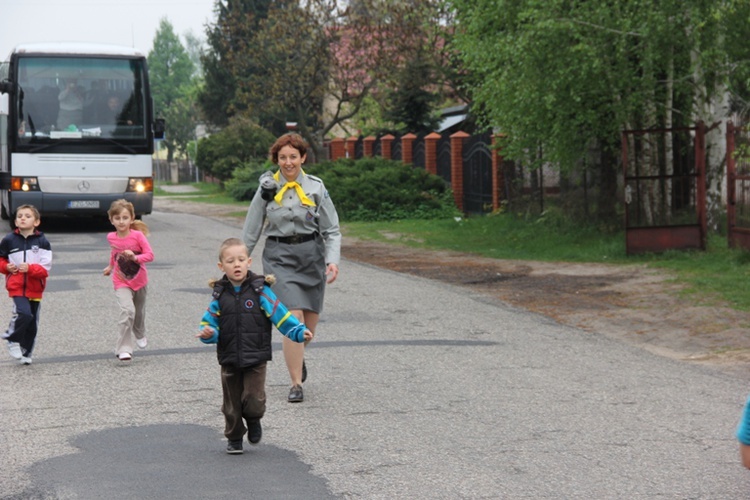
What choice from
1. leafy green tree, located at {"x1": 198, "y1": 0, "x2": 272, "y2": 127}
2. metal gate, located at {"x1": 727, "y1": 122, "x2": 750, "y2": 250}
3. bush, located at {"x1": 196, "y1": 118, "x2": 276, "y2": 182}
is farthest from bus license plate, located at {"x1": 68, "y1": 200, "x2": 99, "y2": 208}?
leafy green tree, located at {"x1": 198, "y1": 0, "x2": 272, "y2": 127}

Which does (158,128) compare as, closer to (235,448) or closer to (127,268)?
(127,268)

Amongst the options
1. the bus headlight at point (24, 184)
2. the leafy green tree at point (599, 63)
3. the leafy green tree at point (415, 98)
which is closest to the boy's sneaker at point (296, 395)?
the leafy green tree at point (599, 63)

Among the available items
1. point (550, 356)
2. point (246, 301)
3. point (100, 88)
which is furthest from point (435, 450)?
point (100, 88)

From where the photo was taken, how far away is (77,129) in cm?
2264

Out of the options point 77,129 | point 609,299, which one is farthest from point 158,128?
point 609,299

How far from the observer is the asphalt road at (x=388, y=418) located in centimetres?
571

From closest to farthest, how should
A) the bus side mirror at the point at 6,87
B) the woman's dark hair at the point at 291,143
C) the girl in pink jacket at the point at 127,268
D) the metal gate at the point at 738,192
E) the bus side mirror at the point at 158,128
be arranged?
the woman's dark hair at the point at 291,143, the girl in pink jacket at the point at 127,268, the metal gate at the point at 738,192, the bus side mirror at the point at 6,87, the bus side mirror at the point at 158,128

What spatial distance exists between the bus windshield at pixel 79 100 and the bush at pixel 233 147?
2749cm

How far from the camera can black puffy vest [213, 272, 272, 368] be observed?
6.24 m

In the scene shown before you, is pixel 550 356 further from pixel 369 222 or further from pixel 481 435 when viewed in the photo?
pixel 369 222

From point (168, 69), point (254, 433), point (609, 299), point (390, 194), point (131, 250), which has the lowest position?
point (609, 299)

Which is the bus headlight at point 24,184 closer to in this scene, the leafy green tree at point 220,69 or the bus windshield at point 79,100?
the bus windshield at point 79,100

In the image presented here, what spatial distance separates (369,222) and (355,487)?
897 inches

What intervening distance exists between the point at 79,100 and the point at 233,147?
28671 millimetres
